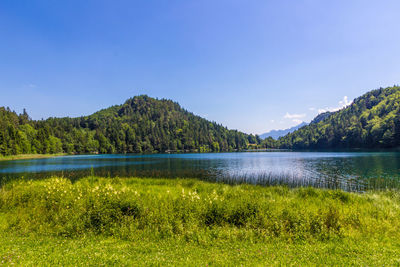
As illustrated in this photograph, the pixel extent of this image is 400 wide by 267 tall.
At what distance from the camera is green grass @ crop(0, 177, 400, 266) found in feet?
27.5

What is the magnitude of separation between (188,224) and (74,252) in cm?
531

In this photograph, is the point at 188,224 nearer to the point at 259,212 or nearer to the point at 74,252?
the point at 259,212

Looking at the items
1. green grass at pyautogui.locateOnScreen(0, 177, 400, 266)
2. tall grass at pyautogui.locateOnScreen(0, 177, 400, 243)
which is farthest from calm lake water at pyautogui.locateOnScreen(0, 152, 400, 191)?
green grass at pyautogui.locateOnScreen(0, 177, 400, 266)

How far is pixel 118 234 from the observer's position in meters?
11.0

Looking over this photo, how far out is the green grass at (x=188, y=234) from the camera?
8.37 m

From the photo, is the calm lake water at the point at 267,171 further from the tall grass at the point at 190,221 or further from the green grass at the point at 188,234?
Result: the green grass at the point at 188,234

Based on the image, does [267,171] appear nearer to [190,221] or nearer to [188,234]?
[190,221]

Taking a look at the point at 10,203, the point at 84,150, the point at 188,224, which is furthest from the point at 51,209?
the point at 84,150

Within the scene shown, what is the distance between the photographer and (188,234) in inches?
422

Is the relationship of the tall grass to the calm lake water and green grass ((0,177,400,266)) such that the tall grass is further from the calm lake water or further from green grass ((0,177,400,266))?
the calm lake water

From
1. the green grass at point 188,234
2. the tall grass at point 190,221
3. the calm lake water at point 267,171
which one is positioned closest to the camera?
the green grass at point 188,234

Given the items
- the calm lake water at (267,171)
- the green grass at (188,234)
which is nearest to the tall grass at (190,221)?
the green grass at (188,234)

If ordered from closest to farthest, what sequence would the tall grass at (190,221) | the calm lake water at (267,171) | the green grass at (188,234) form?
the green grass at (188,234), the tall grass at (190,221), the calm lake water at (267,171)

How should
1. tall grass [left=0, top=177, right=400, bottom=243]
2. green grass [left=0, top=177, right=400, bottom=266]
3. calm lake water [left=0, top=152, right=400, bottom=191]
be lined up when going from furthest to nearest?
calm lake water [left=0, top=152, right=400, bottom=191] < tall grass [left=0, top=177, right=400, bottom=243] < green grass [left=0, top=177, right=400, bottom=266]
